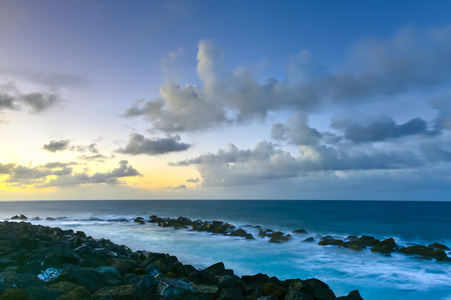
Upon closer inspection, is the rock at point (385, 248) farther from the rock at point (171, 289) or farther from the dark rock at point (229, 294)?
the rock at point (171, 289)

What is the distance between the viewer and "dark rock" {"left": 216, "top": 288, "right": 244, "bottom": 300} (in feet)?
26.0

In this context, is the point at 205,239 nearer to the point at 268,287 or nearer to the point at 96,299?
the point at 268,287

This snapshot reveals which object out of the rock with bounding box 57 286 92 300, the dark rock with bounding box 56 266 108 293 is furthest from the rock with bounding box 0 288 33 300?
the dark rock with bounding box 56 266 108 293

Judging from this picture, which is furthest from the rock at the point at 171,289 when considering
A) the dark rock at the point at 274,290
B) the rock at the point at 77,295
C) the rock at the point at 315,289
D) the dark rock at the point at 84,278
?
the rock at the point at 315,289

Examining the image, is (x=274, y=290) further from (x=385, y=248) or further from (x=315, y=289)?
(x=385, y=248)

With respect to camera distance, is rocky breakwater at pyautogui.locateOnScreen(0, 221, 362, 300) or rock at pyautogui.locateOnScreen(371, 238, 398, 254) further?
rock at pyautogui.locateOnScreen(371, 238, 398, 254)

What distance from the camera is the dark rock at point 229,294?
312 inches

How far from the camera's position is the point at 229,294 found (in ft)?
26.2

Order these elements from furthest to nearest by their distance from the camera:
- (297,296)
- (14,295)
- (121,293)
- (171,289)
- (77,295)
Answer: (171,289) < (297,296) < (121,293) < (77,295) < (14,295)

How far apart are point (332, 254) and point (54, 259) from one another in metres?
17.5

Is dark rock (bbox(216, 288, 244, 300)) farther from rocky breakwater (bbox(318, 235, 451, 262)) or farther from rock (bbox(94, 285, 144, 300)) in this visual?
rocky breakwater (bbox(318, 235, 451, 262))

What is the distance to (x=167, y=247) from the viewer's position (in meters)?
23.1

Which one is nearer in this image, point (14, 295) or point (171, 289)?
point (14, 295)

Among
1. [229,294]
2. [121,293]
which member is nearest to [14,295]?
[121,293]
